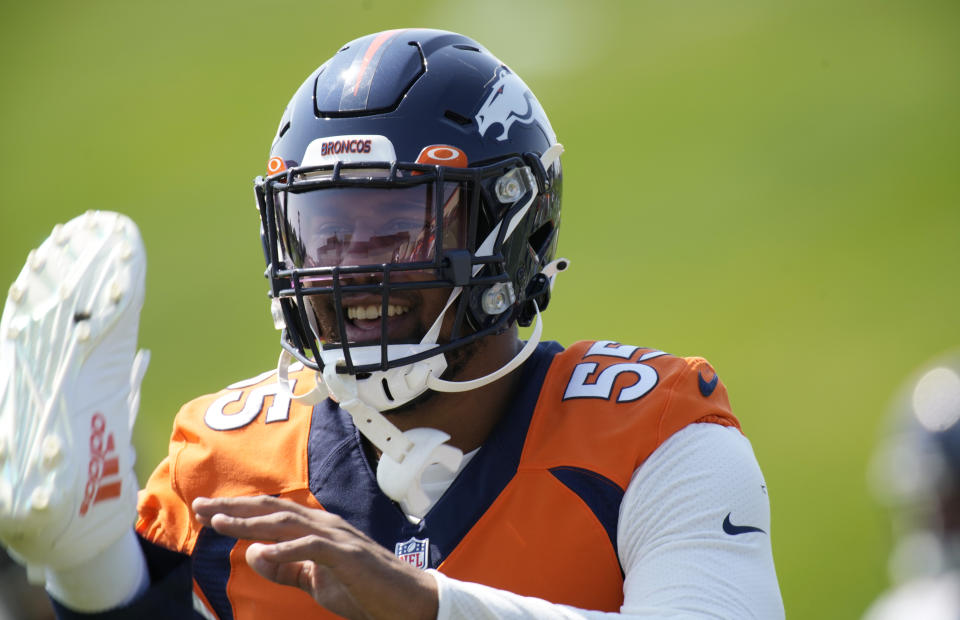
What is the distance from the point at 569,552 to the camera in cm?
164

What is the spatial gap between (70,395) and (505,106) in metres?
0.94

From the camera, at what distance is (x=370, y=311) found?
68.4 inches

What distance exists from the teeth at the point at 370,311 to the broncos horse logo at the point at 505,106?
0.33 meters

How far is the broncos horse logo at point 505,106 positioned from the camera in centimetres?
184

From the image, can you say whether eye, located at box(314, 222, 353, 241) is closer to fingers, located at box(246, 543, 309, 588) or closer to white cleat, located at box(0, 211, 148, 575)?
white cleat, located at box(0, 211, 148, 575)

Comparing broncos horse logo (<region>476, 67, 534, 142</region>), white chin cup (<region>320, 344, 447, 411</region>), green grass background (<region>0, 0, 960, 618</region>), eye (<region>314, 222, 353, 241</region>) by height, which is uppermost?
broncos horse logo (<region>476, 67, 534, 142</region>)

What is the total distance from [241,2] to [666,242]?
11.1 feet

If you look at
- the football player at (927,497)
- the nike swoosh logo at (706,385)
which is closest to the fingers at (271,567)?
the nike swoosh logo at (706,385)

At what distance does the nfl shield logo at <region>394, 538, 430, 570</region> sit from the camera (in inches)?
66.4

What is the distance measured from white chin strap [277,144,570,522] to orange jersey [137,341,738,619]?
41 millimetres

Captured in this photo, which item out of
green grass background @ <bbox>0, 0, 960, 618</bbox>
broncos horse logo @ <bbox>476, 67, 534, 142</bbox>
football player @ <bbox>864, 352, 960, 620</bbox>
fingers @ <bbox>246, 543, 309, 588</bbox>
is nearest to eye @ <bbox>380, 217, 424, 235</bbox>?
broncos horse logo @ <bbox>476, 67, 534, 142</bbox>

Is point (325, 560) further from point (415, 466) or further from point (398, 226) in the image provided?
point (398, 226)

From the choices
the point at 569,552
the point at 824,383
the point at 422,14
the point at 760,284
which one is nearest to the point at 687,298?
the point at 760,284

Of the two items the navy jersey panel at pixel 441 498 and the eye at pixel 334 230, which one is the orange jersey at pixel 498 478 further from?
the eye at pixel 334 230
